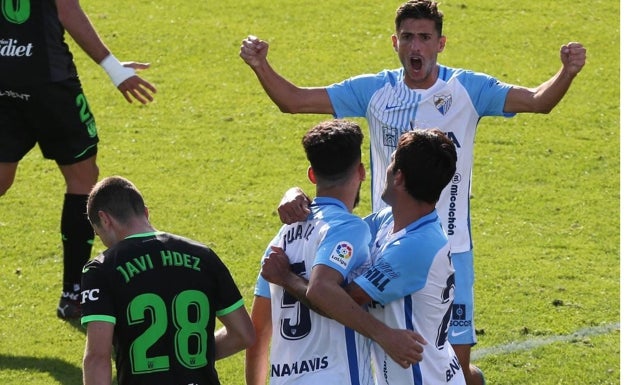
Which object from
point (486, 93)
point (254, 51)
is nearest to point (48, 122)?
point (254, 51)

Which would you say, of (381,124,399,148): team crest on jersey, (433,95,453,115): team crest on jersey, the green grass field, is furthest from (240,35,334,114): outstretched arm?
the green grass field

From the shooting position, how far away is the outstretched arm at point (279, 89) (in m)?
6.14

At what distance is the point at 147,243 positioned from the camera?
16.2ft

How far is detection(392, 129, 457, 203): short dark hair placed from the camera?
4.96 meters

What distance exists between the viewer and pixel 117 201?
5109mm

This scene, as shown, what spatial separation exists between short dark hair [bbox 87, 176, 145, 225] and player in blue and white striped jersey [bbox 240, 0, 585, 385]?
1.36 meters

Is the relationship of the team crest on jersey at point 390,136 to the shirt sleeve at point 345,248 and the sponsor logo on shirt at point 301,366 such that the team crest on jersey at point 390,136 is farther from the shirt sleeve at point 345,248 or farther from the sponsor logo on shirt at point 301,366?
the sponsor logo on shirt at point 301,366

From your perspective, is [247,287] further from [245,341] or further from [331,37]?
[331,37]

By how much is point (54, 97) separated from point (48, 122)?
0.53ft

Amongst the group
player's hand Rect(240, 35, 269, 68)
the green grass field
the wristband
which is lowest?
the green grass field

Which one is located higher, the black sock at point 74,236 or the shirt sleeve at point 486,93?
the shirt sleeve at point 486,93

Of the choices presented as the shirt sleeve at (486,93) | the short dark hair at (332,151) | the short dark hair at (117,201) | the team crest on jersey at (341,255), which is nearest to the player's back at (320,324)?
the team crest on jersey at (341,255)

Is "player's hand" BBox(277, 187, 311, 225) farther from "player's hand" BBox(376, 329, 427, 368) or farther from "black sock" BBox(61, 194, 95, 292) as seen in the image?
"black sock" BBox(61, 194, 95, 292)

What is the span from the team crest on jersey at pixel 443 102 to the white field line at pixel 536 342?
177 centimetres
